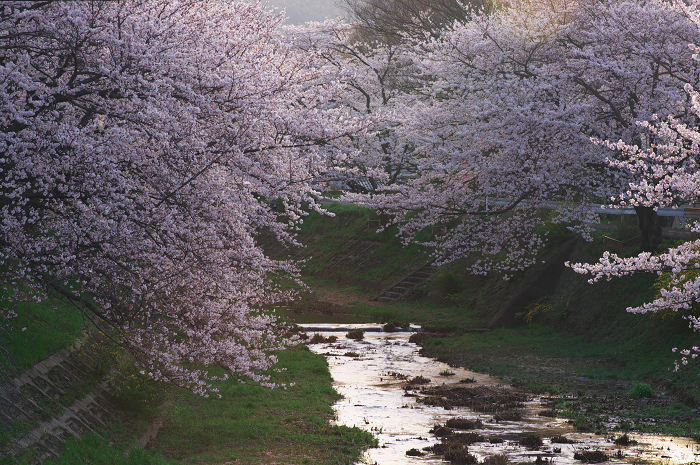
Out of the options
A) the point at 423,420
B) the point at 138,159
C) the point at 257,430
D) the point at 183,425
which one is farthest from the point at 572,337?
the point at 138,159

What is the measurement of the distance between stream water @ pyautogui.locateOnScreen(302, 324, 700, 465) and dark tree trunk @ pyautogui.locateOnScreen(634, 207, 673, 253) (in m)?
6.61

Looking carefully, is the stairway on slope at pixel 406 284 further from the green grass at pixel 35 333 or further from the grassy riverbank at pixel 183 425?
the green grass at pixel 35 333

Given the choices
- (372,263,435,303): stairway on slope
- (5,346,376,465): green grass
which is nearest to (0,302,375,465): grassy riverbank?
(5,346,376,465): green grass

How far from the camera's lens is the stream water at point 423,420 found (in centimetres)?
1012

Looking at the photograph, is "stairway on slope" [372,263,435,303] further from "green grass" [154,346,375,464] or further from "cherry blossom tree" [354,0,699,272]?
"green grass" [154,346,375,464]

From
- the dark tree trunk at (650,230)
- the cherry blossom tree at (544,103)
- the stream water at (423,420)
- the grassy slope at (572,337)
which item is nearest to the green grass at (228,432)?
the stream water at (423,420)

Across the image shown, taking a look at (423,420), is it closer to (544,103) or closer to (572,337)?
(572,337)

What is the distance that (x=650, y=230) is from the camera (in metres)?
18.2

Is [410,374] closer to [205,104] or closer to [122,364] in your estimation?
[122,364]

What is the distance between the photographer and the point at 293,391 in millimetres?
14023

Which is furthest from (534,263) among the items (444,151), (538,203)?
(444,151)

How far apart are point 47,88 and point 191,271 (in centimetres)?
294

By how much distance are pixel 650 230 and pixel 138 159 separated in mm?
15937

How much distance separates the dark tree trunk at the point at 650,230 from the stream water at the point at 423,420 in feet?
21.7
